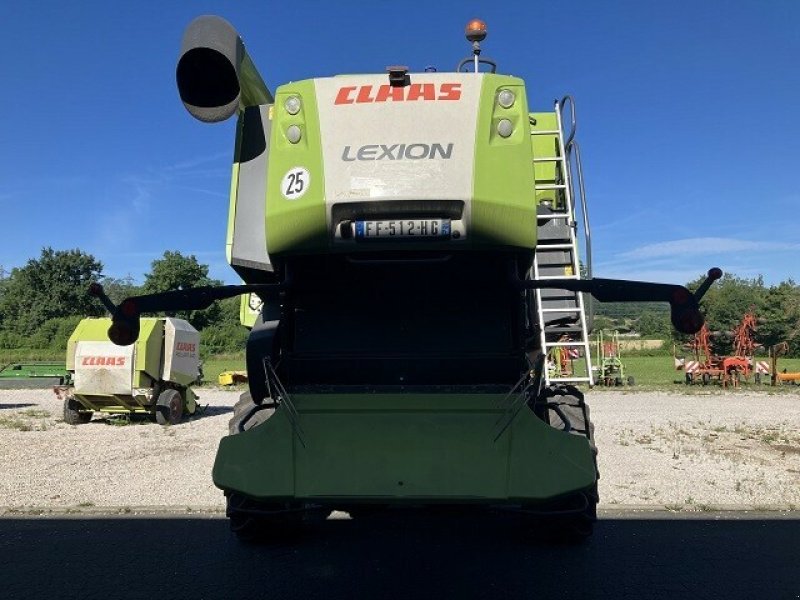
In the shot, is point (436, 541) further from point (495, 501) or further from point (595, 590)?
point (495, 501)

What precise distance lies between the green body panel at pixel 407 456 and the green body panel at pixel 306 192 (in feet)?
3.63

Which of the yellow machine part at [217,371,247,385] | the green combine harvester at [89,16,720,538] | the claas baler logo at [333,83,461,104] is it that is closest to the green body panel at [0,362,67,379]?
the yellow machine part at [217,371,247,385]

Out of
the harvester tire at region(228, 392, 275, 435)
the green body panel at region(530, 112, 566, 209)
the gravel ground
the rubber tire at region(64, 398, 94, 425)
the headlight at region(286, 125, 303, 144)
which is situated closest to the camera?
the headlight at region(286, 125, 303, 144)

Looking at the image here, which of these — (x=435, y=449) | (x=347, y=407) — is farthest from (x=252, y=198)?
(x=435, y=449)

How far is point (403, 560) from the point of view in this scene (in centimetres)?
530

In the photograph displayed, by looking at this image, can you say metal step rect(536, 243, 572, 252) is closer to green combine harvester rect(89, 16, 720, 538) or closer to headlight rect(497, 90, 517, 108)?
green combine harvester rect(89, 16, 720, 538)

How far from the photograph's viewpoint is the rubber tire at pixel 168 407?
15.2 metres

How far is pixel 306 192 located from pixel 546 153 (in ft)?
11.7

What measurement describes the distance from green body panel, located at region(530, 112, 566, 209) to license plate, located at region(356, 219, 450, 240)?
2.91 meters

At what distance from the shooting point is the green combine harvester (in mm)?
4043

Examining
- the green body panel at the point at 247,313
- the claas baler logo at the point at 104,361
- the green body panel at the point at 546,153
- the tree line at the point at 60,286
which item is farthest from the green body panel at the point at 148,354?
the tree line at the point at 60,286

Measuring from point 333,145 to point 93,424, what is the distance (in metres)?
13.9

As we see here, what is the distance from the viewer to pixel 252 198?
4820mm

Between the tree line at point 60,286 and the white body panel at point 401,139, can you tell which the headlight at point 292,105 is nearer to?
the white body panel at point 401,139
